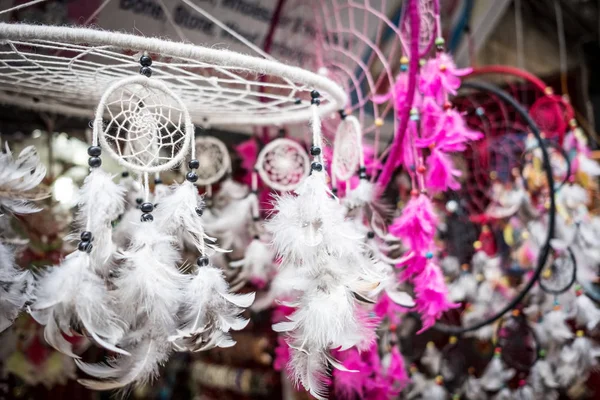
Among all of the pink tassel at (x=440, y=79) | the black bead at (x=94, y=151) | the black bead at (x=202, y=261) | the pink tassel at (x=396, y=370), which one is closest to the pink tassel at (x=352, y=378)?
the pink tassel at (x=396, y=370)

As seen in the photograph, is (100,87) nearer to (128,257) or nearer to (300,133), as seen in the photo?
(128,257)

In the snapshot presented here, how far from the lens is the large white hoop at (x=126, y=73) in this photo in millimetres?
1114

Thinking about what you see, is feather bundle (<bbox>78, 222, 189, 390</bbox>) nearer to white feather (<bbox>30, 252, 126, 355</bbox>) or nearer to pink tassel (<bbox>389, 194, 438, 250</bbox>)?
white feather (<bbox>30, 252, 126, 355</bbox>)

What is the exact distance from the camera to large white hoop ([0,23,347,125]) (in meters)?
1.11

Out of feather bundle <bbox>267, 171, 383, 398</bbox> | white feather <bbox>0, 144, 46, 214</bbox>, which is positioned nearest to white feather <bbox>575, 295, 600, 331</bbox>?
feather bundle <bbox>267, 171, 383, 398</bbox>

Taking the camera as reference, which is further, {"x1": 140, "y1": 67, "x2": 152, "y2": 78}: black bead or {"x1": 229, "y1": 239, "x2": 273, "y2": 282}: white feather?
{"x1": 229, "y1": 239, "x2": 273, "y2": 282}: white feather

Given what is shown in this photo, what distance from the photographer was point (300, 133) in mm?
2754

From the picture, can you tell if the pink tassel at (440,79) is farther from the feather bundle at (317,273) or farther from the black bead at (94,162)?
the black bead at (94,162)

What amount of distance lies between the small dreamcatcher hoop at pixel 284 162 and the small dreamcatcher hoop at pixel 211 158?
190mm

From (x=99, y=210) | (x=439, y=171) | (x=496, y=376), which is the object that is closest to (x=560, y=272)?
(x=496, y=376)

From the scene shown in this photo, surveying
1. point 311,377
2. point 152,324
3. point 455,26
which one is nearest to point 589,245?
point 455,26

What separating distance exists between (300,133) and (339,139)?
105 cm

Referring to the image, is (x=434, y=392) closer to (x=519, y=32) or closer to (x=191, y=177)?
(x=191, y=177)

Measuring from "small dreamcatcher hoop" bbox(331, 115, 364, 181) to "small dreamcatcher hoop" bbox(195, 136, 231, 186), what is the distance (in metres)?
0.62
